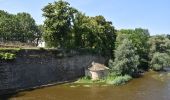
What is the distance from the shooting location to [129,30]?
76.4m

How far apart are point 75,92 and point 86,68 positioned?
14.6 m

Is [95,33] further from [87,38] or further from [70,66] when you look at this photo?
[70,66]

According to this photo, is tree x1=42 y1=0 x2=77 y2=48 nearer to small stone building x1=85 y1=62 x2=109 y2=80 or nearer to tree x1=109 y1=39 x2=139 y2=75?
small stone building x1=85 y1=62 x2=109 y2=80

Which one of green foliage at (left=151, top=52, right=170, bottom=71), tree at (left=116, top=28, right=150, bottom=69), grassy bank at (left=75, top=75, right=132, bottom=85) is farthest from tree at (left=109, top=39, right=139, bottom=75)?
green foliage at (left=151, top=52, right=170, bottom=71)

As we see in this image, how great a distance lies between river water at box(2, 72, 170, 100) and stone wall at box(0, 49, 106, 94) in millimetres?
2251

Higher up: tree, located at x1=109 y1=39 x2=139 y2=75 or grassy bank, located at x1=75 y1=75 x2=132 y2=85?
tree, located at x1=109 y1=39 x2=139 y2=75

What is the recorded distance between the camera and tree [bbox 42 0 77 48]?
170ft

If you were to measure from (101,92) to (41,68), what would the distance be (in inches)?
412

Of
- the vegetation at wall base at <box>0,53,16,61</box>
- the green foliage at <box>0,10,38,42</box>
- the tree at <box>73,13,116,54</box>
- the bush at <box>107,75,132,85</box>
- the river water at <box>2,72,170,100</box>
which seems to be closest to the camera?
the river water at <box>2,72,170,100</box>

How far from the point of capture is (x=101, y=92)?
41.9 metres

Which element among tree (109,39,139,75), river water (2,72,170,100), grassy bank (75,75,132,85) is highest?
tree (109,39,139,75)

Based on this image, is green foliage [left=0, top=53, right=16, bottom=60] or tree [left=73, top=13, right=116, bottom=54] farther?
tree [left=73, top=13, right=116, bottom=54]

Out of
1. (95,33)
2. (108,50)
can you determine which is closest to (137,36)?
(108,50)

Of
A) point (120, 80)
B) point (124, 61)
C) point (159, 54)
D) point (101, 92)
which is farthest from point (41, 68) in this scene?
point (159, 54)
